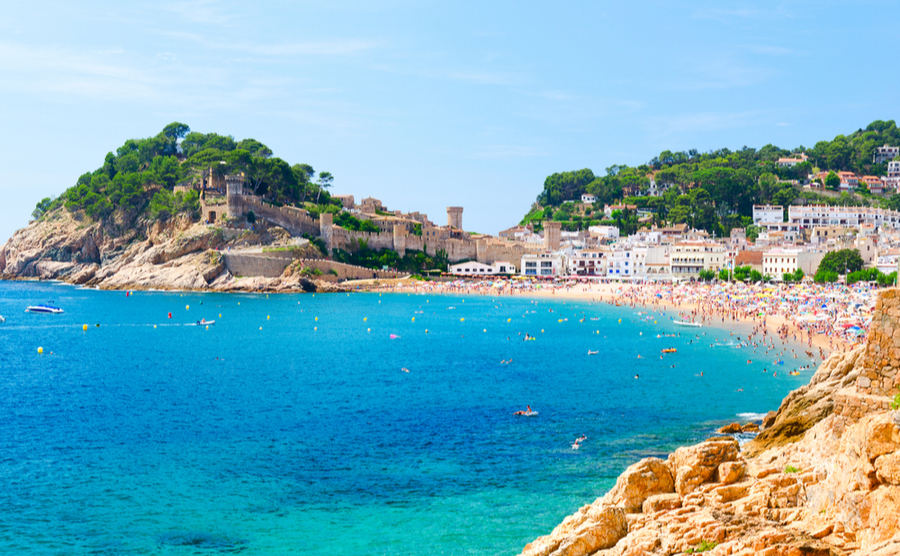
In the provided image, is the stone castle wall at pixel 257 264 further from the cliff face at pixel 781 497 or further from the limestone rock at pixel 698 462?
the limestone rock at pixel 698 462

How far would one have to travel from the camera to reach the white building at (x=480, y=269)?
77.6 metres

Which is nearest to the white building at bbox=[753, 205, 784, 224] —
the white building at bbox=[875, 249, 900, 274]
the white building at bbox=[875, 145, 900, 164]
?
the white building at bbox=[875, 249, 900, 274]

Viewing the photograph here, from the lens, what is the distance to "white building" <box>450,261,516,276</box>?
77562mm

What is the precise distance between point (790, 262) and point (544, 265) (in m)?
23.3

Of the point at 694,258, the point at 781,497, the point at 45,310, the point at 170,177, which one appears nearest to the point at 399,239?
the point at 170,177

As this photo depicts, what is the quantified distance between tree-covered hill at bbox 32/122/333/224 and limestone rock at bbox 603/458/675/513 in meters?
68.0

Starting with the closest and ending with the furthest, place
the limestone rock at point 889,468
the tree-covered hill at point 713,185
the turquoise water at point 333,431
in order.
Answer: the limestone rock at point 889,468 < the turquoise water at point 333,431 < the tree-covered hill at point 713,185

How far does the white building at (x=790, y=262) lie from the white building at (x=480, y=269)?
2479 centimetres

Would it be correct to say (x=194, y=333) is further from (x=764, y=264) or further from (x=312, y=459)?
(x=764, y=264)

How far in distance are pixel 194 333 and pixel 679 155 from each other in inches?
3854

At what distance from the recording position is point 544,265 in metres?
77.5

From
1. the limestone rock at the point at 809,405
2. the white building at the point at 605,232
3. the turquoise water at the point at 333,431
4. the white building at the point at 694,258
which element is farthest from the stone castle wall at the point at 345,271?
the limestone rock at the point at 809,405

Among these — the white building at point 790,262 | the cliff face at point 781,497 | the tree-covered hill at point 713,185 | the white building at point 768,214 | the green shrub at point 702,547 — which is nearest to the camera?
the cliff face at point 781,497

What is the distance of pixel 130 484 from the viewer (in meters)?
13.9
